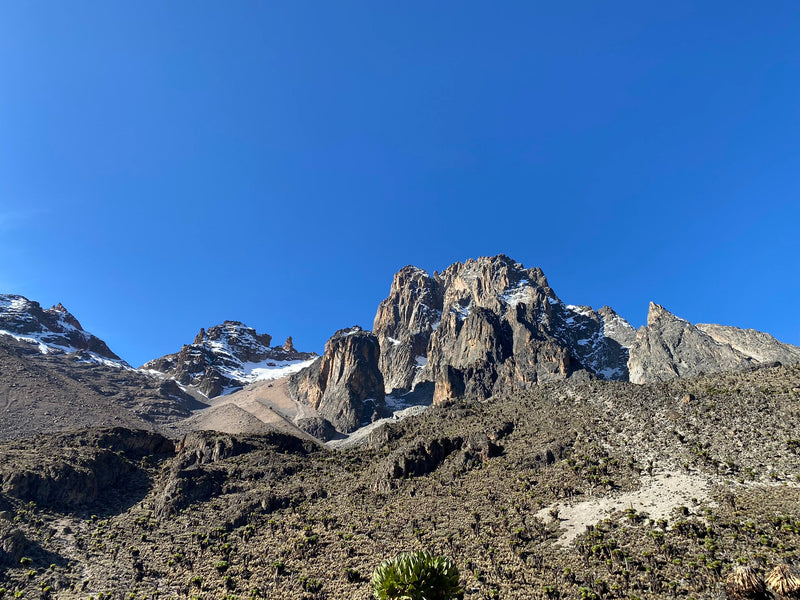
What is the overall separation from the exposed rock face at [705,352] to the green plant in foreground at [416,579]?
165046mm

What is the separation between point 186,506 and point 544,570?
2095 inches

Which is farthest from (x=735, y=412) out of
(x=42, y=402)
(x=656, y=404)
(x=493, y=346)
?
(x=42, y=402)

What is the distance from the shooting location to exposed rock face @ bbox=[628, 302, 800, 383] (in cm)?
16700

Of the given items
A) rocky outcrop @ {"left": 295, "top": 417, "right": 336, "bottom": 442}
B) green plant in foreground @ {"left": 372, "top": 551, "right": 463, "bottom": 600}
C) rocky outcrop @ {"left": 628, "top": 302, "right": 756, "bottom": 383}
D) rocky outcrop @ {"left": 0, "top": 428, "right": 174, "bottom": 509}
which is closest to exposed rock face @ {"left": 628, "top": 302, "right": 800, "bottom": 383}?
rocky outcrop @ {"left": 628, "top": 302, "right": 756, "bottom": 383}

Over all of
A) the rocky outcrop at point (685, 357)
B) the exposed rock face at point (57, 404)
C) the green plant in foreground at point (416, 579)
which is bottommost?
the green plant in foreground at point (416, 579)

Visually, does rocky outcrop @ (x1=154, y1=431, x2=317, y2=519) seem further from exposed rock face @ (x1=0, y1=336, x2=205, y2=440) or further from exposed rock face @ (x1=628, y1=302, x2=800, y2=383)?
exposed rock face @ (x1=628, y1=302, x2=800, y2=383)

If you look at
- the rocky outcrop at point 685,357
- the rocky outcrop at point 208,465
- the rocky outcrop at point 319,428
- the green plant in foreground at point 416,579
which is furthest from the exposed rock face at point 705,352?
the green plant in foreground at point 416,579

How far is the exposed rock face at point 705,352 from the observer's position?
6575 inches

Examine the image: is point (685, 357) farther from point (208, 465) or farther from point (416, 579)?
Result: point (416, 579)

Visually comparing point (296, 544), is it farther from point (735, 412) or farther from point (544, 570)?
point (735, 412)

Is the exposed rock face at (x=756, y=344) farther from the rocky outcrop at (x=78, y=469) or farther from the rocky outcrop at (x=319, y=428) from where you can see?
the rocky outcrop at (x=78, y=469)

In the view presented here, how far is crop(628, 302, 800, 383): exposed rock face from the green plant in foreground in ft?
A: 541

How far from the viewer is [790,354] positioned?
163 meters

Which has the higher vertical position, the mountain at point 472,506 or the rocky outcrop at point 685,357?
the rocky outcrop at point 685,357
